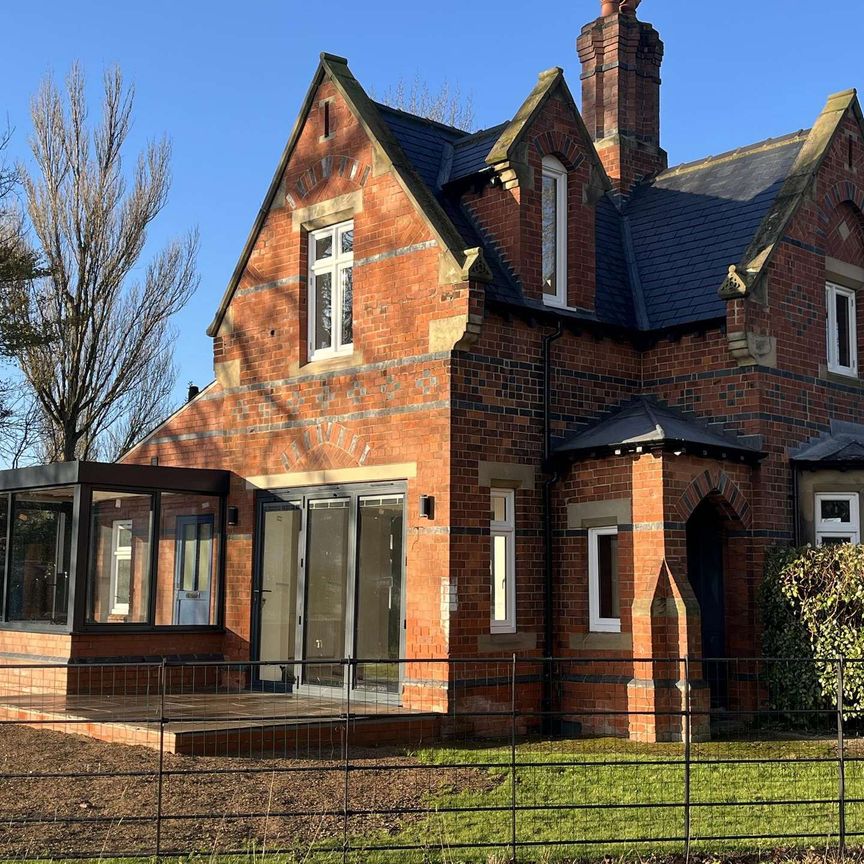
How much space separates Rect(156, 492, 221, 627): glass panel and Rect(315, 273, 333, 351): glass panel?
2946 mm

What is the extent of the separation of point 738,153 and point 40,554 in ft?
39.3

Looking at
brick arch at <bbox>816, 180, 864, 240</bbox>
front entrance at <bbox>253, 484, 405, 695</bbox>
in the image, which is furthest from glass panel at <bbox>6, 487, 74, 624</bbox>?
brick arch at <bbox>816, 180, 864, 240</bbox>

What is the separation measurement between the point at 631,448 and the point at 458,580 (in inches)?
98.8

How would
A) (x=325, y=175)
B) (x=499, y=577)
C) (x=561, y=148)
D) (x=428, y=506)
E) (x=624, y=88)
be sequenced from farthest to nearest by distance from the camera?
(x=624, y=88) < (x=325, y=175) < (x=561, y=148) < (x=499, y=577) < (x=428, y=506)

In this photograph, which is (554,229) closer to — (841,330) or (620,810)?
(841,330)

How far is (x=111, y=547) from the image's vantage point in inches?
638

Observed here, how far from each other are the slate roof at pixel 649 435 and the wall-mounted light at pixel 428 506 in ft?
5.85

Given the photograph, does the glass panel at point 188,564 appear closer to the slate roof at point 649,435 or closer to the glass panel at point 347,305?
the glass panel at point 347,305

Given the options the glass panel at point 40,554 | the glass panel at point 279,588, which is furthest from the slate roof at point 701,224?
the glass panel at point 40,554

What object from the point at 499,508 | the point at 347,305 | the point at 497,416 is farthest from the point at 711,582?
the point at 347,305

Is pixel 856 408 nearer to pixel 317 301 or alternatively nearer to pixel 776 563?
pixel 776 563

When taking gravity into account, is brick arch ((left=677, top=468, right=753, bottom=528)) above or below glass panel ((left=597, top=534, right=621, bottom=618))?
above

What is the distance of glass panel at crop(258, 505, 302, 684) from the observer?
51.4ft

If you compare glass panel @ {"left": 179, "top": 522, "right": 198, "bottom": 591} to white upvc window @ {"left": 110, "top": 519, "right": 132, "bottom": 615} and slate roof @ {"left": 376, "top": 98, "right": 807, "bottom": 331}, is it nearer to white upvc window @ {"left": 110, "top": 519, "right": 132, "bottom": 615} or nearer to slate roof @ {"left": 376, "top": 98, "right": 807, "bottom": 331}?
white upvc window @ {"left": 110, "top": 519, "right": 132, "bottom": 615}
